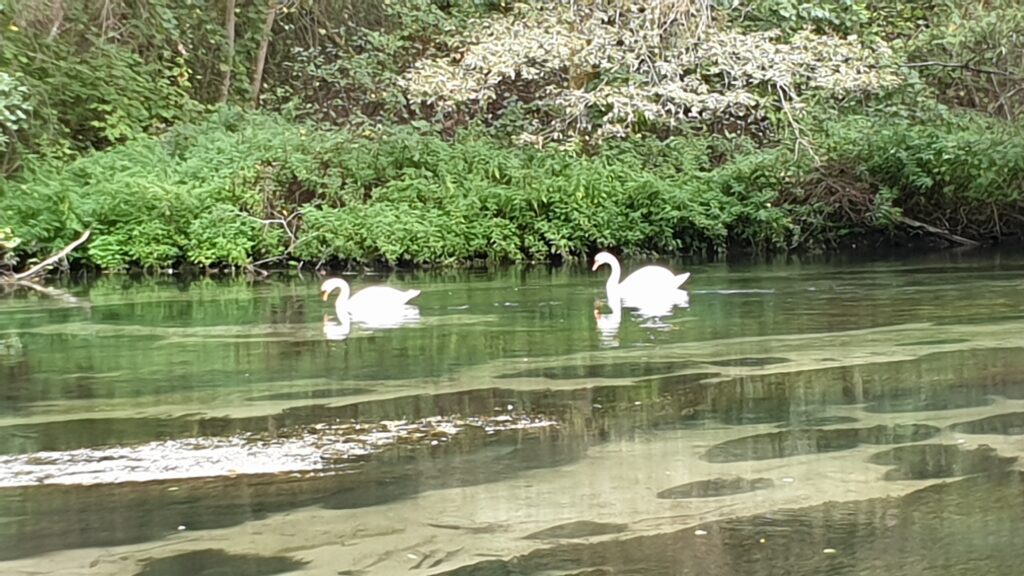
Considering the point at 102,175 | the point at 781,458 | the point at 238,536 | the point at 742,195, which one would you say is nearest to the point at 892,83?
the point at 742,195

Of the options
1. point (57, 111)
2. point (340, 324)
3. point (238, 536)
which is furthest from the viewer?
point (57, 111)

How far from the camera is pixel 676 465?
505 centimetres

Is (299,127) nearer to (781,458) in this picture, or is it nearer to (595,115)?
(595,115)

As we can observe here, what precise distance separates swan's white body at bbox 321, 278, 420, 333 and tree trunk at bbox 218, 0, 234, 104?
10.6 metres

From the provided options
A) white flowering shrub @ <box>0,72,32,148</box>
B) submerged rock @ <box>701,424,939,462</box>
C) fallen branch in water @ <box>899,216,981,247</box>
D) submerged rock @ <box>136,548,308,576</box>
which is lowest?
submerged rock @ <box>136,548,308,576</box>

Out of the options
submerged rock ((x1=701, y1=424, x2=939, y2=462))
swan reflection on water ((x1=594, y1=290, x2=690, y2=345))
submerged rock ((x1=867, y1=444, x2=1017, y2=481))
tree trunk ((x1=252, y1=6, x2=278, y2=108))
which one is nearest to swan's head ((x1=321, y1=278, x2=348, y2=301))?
swan reflection on water ((x1=594, y1=290, x2=690, y2=345))

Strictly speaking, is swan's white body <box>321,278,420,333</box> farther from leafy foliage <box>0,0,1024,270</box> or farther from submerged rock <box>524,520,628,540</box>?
submerged rock <box>524,520,628,540</box>

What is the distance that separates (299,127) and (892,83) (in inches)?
336

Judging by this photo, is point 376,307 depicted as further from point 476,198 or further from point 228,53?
point 228,53

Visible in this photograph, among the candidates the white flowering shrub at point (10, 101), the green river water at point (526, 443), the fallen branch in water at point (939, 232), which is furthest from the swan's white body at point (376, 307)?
the fallen branch in water at point (939, 232)

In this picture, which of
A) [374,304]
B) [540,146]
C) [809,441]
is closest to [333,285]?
[374,304]

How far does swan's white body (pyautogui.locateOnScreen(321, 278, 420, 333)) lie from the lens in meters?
10.2

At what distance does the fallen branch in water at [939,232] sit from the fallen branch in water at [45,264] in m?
10.4

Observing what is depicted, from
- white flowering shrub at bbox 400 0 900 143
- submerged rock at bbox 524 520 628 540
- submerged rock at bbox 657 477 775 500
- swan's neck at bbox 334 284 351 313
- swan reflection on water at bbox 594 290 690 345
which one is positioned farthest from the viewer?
white flowering shrub at bbox 400 0 900 143
